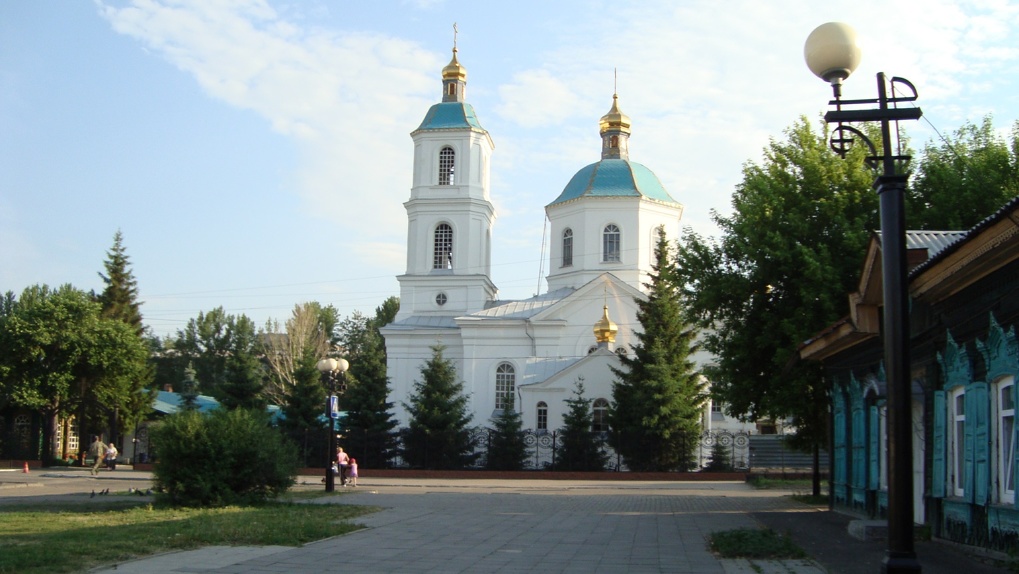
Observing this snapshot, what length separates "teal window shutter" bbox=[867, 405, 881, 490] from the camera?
15758 millimetres

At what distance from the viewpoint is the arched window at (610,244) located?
51.8m

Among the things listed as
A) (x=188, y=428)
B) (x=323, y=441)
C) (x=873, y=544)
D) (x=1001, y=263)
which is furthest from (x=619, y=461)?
(x=1001, y=263)

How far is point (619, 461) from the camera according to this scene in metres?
38.4

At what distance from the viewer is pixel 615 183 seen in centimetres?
5247

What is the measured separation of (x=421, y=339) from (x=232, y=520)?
35987mm

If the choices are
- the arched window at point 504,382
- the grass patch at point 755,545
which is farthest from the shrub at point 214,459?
the arched window at point 504,382

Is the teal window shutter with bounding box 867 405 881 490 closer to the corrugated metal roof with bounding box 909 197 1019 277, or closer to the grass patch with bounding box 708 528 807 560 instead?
the grass patch with bounding box 708 528 807 560

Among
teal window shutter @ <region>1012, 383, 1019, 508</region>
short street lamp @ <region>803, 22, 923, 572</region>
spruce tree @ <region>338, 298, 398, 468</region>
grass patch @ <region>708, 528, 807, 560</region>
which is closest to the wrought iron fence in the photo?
spruce tree @ <region>338, 298, 398, 468</region>

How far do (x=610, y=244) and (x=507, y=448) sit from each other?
1633 centimetres

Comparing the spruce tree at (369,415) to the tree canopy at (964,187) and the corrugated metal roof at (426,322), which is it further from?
the tree canopy at (964,187)

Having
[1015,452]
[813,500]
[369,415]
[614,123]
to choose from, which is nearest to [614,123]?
[614,123]

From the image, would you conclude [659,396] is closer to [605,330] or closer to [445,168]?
[605,330]

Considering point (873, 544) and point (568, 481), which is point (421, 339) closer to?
point (568, 481)

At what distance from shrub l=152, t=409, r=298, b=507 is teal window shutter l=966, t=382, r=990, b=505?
11.9 m
